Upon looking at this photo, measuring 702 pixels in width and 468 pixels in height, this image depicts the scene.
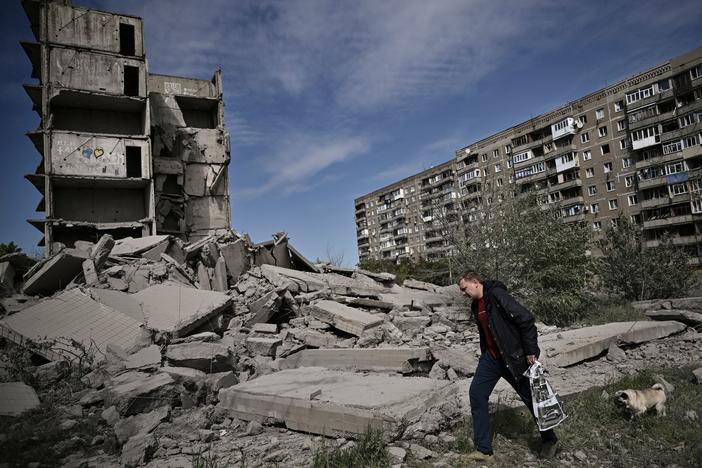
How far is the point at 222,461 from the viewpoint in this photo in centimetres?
358

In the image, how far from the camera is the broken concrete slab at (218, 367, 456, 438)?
376 centimetres

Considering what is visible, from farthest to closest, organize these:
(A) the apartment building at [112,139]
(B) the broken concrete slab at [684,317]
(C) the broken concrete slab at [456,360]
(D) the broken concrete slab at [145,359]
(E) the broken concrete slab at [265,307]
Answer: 1. (A) the apartment building at [112,139]
2. (E) the broken concrete slab at [265,307]
3. (B) the broken concrete slab at [684,317]
4. (C) the broken concrete slab at [456,360]
5. (D) the broken concrete slab at [145,359]

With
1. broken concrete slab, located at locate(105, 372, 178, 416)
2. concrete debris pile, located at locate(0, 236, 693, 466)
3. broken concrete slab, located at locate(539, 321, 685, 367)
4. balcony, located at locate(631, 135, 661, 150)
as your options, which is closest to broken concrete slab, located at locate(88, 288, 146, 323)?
concrete debris pile, located at locate(0, 236, 693, 466)

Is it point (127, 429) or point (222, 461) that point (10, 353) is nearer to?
point (127, 429)

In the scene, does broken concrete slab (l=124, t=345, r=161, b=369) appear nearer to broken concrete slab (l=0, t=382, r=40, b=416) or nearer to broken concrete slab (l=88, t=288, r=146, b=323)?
broken concrete slab (l=0, t=382, r=40, b=416)

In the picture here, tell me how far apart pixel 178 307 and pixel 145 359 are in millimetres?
2100

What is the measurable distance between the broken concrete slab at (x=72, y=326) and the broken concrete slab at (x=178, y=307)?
54 centimetres

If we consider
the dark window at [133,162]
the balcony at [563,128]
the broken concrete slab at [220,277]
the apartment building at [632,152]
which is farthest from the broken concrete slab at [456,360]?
the balcony at [563,128]

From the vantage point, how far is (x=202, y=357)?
5.91 m

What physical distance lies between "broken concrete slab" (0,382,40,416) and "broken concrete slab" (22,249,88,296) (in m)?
4.84

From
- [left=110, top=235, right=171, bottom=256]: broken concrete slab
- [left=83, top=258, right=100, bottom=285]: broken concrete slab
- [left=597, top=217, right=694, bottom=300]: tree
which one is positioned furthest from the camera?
[left=597, top=217, right=694, bottom=300]: tree

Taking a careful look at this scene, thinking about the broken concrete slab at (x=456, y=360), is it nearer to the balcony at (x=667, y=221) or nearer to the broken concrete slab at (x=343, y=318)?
the broken concrete slab at (x=343, y=318)

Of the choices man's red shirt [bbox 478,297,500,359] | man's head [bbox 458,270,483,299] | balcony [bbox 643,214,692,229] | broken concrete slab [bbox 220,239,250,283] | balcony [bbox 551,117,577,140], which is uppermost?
balcony [bbox 551,117,577,140]

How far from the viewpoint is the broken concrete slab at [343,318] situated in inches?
317
